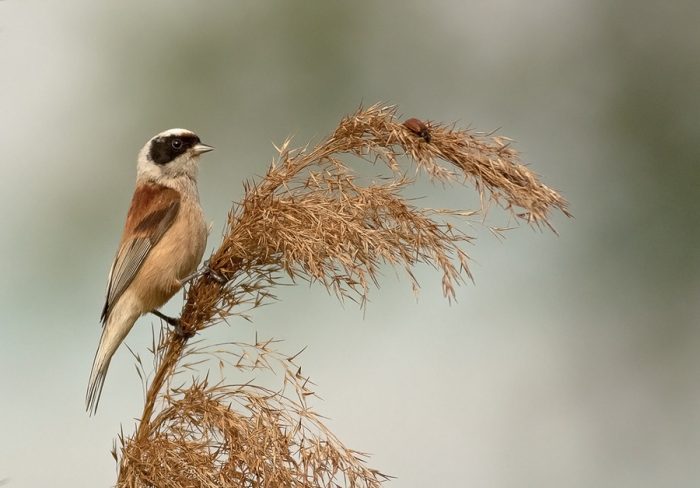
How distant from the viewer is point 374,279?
8.31 feet

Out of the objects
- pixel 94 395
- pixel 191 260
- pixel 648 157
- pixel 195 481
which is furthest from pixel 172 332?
pixel 648 157

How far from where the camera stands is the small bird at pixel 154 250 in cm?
427

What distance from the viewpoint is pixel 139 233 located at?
4512 millimetres

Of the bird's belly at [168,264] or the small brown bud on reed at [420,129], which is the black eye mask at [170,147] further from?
the small brown bud on reed at [420,129]

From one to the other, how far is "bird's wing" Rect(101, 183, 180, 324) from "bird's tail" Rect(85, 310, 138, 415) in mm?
72

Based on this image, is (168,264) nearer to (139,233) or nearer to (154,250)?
(154,250)

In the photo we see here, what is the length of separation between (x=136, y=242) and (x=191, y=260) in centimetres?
34

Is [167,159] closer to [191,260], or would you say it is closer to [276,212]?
[191,260]

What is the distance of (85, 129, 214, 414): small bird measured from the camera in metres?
4.27

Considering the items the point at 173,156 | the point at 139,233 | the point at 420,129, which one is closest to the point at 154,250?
the point at 139,233

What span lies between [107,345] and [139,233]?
0.71 metres

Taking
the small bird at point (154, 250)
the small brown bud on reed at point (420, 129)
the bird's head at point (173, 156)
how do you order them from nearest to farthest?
the small brown bud on reed at point (420, 129), the small bird at point (154, 250), the bird's head at point (173, 156)

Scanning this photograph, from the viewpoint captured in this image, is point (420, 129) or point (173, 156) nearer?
point (420, 129)

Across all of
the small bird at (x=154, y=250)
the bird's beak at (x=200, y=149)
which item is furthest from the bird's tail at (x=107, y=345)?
the bird's beak at (x=200, y=149)
